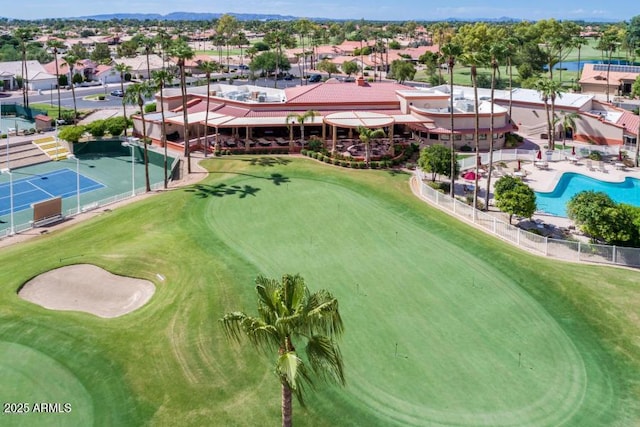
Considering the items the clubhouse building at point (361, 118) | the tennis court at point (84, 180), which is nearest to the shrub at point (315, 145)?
the clubhouse building at point (361, 118)

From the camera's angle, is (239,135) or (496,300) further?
(239,135)

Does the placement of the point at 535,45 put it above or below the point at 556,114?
above

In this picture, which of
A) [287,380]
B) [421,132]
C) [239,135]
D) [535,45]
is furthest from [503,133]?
[535,45]

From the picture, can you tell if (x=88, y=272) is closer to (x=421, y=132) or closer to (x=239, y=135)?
(x=239, y=135)

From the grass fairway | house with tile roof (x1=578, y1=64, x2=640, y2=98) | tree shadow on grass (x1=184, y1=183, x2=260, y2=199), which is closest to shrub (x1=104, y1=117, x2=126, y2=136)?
tree shadow on grass (x1=184, y1=183, x2=260, y2=199)

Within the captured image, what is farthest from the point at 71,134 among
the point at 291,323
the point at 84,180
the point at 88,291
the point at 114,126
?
the point at 291,323

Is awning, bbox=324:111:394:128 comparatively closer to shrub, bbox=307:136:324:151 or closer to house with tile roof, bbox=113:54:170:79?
shrub, bbox=307:136:324:151

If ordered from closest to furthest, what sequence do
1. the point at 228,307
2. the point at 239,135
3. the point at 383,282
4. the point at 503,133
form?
the point at 228,307 < the point at 383,282 < the point at 503,133 < the point at 239,135
